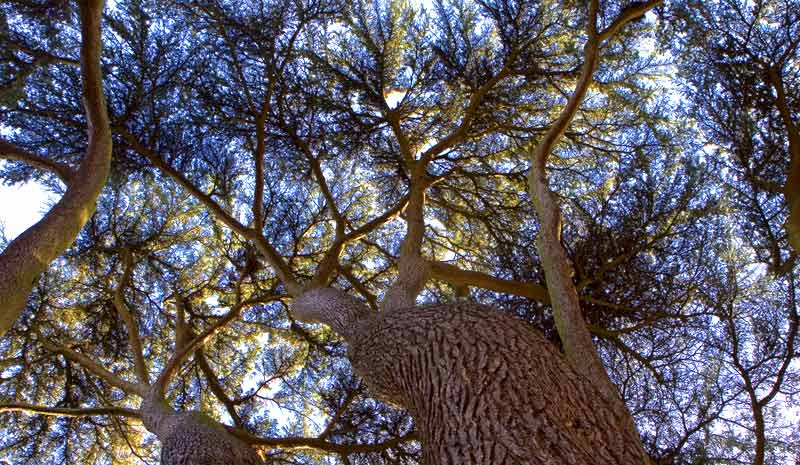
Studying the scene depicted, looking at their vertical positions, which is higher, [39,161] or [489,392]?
[39,161]

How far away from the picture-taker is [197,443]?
8.54ft

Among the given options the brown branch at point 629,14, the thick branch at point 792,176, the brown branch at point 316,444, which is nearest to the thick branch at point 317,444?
the brown branch at point 316,444

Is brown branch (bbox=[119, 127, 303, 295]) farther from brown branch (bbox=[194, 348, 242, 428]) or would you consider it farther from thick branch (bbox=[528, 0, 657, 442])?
thick branch (bbox=[528, 0, 657, 442])

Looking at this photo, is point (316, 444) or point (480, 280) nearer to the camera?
point (480, 280)

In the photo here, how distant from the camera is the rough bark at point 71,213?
2.12 m

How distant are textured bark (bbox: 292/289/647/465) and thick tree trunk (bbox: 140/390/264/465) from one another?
2.56 feet

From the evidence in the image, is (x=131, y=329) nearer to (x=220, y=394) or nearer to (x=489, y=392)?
(x=220, y=394)

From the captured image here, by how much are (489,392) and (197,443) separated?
1.57 metres

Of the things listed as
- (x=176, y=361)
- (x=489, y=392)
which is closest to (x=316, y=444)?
(x=176, y=361)

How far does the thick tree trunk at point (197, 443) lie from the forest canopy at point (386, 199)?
0.67 meters

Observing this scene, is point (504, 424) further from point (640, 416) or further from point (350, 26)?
point (350, 26)

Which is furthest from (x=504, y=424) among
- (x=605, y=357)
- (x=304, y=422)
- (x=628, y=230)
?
(x=304, y=422)

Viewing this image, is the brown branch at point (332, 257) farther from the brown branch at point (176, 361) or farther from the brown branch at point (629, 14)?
the brown branch at point (629, 14)

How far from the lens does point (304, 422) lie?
521cm
